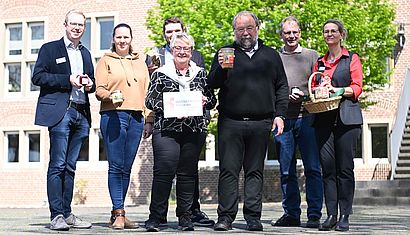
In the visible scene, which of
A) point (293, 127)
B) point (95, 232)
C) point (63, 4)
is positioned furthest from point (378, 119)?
point (95, 232)

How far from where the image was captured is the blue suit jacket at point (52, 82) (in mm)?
6941

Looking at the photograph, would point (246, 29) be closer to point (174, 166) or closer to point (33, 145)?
point (174, 166)

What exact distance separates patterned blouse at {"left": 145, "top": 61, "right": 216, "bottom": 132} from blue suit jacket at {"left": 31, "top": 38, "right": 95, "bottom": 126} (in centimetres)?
72

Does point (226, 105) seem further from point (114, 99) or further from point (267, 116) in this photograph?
point (114, 99)

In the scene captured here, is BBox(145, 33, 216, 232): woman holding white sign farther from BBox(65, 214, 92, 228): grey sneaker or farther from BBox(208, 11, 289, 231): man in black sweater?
BBox(65, 214, 92, 228): grey sneaker

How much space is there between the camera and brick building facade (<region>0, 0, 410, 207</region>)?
2544 cm

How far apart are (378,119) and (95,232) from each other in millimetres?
18687

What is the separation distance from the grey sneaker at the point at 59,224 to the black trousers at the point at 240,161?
4.48 ft

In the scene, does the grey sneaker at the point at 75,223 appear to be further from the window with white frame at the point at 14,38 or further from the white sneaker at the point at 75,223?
the window with white frame at the point at 14,38

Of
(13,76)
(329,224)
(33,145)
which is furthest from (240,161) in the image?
(13,76)

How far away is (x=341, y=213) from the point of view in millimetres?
6883

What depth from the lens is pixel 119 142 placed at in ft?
23.4

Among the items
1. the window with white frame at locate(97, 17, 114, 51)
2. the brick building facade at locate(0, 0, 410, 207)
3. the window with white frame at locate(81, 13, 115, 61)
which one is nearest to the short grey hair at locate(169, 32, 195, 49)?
the brick building facade at locate(0, 0, 410, 207)

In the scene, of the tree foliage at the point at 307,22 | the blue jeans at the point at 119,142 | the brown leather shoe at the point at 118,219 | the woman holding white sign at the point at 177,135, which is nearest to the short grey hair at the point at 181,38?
the woman holding white sign at the point at 177,135
